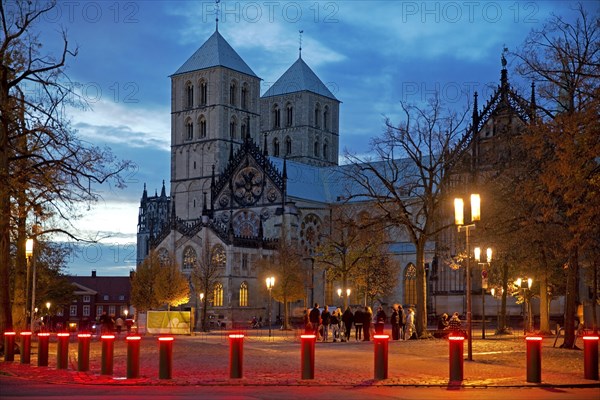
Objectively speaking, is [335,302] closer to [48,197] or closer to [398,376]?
[48,197]

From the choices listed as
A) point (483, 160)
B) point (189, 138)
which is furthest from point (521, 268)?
point (189, 138)

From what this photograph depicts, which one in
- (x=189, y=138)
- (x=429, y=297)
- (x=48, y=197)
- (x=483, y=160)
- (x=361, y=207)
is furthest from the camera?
(x=189, y=138)

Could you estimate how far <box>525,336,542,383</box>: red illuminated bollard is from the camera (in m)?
18.2

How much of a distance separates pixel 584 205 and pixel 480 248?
1780 cm

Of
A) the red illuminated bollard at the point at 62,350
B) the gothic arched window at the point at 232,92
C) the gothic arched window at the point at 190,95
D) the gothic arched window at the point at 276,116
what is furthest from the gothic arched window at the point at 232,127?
the red illuminated bollard at the point at 62,350

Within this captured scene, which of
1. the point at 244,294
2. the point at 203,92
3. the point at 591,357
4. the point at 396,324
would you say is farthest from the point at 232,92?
the point at 591,357

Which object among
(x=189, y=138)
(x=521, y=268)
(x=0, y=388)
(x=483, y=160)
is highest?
(x=189, y=138)

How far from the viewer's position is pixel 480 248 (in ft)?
140

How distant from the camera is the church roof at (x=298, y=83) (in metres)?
129

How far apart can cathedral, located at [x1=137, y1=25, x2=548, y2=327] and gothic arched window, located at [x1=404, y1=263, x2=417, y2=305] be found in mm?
110

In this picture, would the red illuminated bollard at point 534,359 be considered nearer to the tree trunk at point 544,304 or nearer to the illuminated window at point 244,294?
the tree trunk at point 544,304

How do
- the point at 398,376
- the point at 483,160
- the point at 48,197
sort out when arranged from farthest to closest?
the point at 483,160 < the point at 48,197 < the point at 398,376

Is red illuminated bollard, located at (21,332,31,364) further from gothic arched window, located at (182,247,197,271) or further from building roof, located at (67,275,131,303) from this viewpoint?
building roof, located at (67,275,131,303)

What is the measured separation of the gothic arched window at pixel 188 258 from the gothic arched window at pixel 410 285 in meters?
21.7
